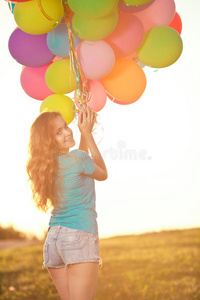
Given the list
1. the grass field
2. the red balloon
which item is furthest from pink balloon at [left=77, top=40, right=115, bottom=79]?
the grass field

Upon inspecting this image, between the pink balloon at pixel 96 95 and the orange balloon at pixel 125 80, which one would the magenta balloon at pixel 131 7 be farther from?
the pink balloon at pixel 96 95

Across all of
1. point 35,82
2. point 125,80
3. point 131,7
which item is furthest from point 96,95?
point 131,7

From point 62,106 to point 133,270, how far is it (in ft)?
8.87

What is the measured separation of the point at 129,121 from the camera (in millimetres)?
3482

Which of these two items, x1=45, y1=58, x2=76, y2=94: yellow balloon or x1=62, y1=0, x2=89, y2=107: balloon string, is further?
x1=45, y1=58, x2=76, y2=94: yellow balloon

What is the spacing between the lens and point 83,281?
5.81 ft

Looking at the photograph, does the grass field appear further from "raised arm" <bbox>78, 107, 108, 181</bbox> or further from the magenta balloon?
the magenta balloon

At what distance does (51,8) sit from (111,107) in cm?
73

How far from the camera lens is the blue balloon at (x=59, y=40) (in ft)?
7.01

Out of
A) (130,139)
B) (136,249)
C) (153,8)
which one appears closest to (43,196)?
(153,8)

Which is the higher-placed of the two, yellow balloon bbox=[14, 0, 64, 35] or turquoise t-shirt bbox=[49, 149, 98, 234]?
yellow balloon bbox=[14, 0, 64, 35]

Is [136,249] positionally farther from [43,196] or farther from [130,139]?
[43,196]

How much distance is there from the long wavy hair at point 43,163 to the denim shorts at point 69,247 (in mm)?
157

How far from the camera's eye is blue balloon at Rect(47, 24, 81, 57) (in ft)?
7.01
